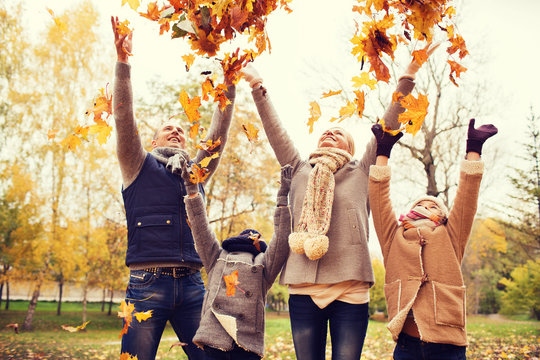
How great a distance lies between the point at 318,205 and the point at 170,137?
1.23 metres

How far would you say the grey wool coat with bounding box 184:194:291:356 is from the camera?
2.36m

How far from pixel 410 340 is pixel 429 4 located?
1.84m

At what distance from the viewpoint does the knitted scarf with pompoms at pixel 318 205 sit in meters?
2.26

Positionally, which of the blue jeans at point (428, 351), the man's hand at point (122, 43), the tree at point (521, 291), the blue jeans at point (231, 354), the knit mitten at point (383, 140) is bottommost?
the tree at point (521, 291)

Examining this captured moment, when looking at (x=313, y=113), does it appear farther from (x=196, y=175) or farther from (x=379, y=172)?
(x=196, y=175)

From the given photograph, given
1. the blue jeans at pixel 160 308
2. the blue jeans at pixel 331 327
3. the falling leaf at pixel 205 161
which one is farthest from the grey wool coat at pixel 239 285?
the falling leaf at pixel 205 161

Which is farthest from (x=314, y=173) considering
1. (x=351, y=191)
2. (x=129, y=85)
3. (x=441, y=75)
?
(x=441, y=75)

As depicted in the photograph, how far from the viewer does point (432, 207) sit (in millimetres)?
2637

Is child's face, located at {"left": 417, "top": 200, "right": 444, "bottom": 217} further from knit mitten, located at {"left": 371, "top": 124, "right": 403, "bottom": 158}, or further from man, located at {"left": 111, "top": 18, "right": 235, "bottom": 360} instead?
man, located at {"left": 111, "top": 18, "right": 235, "bottom": 360}

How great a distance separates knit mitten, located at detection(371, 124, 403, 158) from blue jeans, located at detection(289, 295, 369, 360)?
0.92 meters

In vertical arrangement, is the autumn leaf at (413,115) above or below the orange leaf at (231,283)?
above

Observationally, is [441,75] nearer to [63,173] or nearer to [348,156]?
[348,156]

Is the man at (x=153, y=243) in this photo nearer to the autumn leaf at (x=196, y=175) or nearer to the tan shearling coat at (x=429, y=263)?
the autumn leaf at (x=196, y=175)

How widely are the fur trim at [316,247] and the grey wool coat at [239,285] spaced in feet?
1.04
